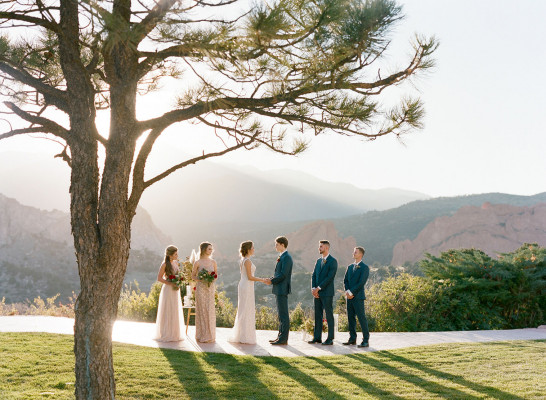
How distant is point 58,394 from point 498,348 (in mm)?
6516

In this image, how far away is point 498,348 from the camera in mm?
8617

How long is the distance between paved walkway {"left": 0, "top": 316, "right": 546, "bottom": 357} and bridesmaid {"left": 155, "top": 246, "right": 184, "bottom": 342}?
0.19 metres

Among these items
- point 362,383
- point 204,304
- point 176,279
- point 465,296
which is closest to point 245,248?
point 204,304

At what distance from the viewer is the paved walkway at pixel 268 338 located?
27.6 ft

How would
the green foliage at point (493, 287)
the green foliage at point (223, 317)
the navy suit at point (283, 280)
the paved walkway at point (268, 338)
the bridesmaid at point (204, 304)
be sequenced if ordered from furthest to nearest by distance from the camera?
the green foliage at point (223, 317) → the green foliage at point (493, 287) → the bridesmaid at point (204, 304) → the navy suit at point (283, 280) → the paved walkway at point (268, 338)

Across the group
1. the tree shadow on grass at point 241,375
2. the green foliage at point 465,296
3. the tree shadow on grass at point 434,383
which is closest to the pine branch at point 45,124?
the tree shadow on grass at point 241,375

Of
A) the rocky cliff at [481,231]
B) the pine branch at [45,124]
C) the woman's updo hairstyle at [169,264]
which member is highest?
the rocky cliff at [481,231]

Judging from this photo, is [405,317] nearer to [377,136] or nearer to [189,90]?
[377,136]

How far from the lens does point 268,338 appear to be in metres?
9.68

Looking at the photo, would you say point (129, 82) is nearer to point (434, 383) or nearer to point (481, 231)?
point (434, 383)

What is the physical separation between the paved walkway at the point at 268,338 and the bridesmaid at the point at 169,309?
0.63 ft

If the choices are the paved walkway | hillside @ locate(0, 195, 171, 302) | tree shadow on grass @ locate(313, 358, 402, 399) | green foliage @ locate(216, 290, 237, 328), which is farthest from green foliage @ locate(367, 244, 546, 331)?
hillside @ locate(0, 195, 171, 302)

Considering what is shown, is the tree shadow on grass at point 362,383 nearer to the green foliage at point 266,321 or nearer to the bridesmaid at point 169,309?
the bridesmaid at point 169,309

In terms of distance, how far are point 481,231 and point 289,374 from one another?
149ft
